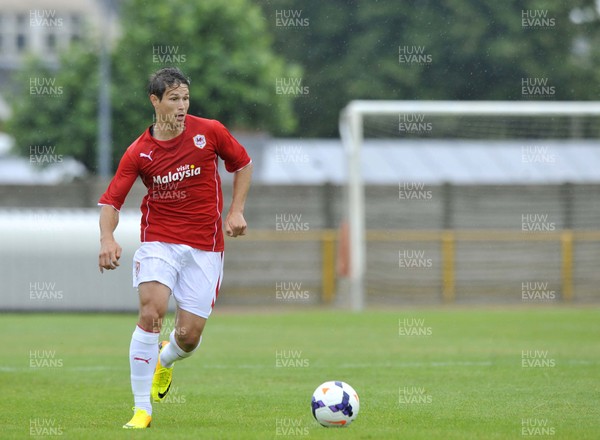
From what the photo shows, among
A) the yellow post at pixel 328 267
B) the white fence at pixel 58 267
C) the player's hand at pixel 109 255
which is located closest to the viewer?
the player's hand at pixel 109 255

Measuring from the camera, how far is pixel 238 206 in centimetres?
820

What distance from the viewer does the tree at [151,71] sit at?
3136 cm

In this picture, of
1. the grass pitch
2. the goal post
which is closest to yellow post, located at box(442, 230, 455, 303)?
the goal post

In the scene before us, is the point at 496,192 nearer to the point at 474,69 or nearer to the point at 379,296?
the point at 379,296

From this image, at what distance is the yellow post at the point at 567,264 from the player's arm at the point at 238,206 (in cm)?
1837

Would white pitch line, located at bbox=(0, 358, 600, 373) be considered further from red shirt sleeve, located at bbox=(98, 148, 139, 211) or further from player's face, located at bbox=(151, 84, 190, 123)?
player's face, located at bbox=(151, 84, 190, 123)

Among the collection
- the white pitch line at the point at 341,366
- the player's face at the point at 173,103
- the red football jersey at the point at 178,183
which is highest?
the player's face at the point at 173,103

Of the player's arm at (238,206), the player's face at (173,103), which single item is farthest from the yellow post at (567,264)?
the player's face at (173,103)

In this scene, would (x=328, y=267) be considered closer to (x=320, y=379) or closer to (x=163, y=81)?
(x=320, y=379)

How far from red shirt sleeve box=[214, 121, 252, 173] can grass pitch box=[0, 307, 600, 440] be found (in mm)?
1807

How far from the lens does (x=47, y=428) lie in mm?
7691

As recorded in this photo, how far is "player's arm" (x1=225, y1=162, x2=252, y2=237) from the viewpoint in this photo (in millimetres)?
7961

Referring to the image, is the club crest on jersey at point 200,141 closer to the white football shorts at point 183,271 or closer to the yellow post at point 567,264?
the white football shorts at point 183,271

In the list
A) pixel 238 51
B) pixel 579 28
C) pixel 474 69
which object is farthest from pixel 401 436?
pixel 579 28
